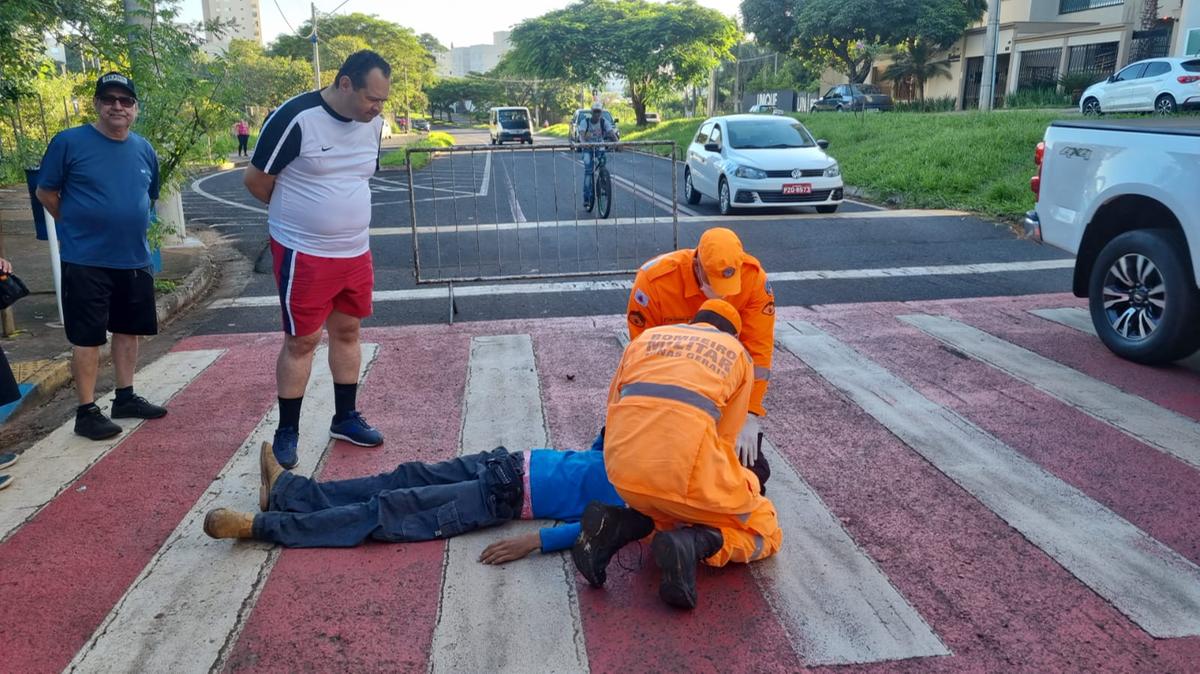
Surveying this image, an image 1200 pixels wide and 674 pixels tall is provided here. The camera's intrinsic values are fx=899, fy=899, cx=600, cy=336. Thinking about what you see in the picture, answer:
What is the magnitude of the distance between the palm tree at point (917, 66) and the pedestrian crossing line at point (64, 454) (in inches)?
1863

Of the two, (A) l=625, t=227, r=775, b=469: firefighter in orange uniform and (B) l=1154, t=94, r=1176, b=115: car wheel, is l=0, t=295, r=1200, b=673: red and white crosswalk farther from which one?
(B) l=1154, t=94, r=1176, b=115: car wheel

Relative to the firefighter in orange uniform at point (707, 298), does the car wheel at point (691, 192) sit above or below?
below

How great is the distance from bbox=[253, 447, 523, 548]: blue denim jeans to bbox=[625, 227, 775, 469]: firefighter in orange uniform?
0.88 meters

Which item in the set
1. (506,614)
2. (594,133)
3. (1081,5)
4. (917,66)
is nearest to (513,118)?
(917,66)

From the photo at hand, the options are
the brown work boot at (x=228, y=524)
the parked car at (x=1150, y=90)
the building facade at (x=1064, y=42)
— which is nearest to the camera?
the brown work boot at (x=228, y=524)

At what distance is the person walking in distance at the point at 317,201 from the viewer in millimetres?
4129

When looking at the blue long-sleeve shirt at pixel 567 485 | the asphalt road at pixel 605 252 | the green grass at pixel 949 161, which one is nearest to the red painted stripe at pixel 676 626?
the blue long-sleeve shirt at pixel 567 485

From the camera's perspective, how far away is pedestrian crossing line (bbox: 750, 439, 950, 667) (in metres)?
3.01

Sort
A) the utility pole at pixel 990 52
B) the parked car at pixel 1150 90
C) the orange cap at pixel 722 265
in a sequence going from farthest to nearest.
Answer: the utility pole at pixel 990 52, the parked car at pixel 1150 90, the orange cap at pixel 722 265

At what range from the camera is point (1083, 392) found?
18.3 ft

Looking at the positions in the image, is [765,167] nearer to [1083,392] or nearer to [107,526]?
[1083,392]

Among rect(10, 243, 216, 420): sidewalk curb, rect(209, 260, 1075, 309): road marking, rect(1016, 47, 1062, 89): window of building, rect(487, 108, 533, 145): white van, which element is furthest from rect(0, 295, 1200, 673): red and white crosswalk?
rect(487, 108, 533, 145): white van

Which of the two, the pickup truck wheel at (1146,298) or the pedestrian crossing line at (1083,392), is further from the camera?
the pickup truck wheel at (1146,298)

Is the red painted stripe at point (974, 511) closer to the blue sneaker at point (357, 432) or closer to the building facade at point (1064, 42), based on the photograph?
the blue sneaker at point (357, 432)
